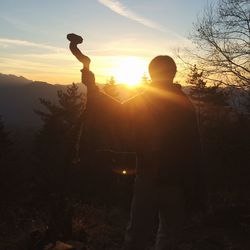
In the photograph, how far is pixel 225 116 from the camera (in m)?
32.8

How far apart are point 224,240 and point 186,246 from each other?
3.11 feet

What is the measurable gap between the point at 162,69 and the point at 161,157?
2.08 feet

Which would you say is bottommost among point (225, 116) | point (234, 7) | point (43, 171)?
point (43, 171)

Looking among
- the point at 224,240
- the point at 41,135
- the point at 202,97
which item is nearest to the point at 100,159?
the point at 41,135

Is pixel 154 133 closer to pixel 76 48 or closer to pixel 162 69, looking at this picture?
pixel 162 69

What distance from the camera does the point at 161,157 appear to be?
311 centimetres

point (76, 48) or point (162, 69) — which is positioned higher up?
point (76, 48)

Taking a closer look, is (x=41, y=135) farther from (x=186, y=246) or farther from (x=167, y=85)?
(x=167, y=85)

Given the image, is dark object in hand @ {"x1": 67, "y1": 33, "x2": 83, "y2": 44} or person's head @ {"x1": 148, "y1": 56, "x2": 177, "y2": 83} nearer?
dark object in hand @ {"x1": 67, "y1": 33, "x2": 83, "y2": 44}

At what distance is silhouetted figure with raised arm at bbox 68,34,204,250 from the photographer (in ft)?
10.2

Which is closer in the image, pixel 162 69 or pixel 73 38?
pixel 73 38

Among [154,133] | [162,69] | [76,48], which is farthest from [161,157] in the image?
[76,48]

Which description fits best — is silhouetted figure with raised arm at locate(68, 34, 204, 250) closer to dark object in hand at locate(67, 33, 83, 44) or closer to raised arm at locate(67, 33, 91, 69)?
raised arm at locate(67, 33, 91, 69)

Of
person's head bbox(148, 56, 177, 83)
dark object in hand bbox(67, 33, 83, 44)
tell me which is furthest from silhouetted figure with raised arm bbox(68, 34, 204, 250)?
dark object in hand bbox(67, 33, 83, 44)
